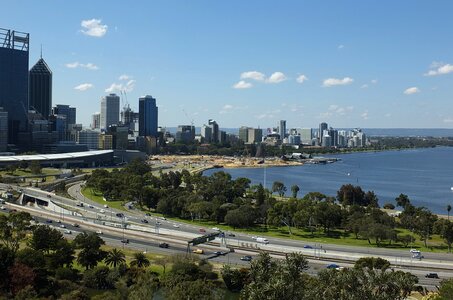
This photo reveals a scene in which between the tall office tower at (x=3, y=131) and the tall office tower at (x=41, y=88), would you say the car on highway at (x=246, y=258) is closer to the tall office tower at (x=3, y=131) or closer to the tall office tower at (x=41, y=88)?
the tall office tower at (x=3, y=131)

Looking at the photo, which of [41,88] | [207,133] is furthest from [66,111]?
[207,133]

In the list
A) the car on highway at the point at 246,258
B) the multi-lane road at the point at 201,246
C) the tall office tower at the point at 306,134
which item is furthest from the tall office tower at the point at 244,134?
the car on highway at the point at 246,258

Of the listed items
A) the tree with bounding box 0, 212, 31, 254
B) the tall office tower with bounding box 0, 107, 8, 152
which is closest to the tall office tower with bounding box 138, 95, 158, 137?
the tall office tower with bounding box 0, 107, 8, 152

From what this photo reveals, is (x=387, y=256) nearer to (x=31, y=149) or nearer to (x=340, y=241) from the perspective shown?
(x=340, y=241)

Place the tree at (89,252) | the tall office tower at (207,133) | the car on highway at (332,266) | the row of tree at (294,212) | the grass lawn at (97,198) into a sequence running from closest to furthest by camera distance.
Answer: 1. the tree at (89,252)
2. the car on highway at (332,266)
3. the row of tree at (294,212)
4. the grass lawn at (97,198)
5. the tall office tower at (207,133)

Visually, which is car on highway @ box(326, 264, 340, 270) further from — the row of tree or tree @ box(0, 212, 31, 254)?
tree @ box(0, 212, 31, 254)

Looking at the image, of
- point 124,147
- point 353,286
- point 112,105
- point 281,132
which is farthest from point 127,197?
point 281,132
